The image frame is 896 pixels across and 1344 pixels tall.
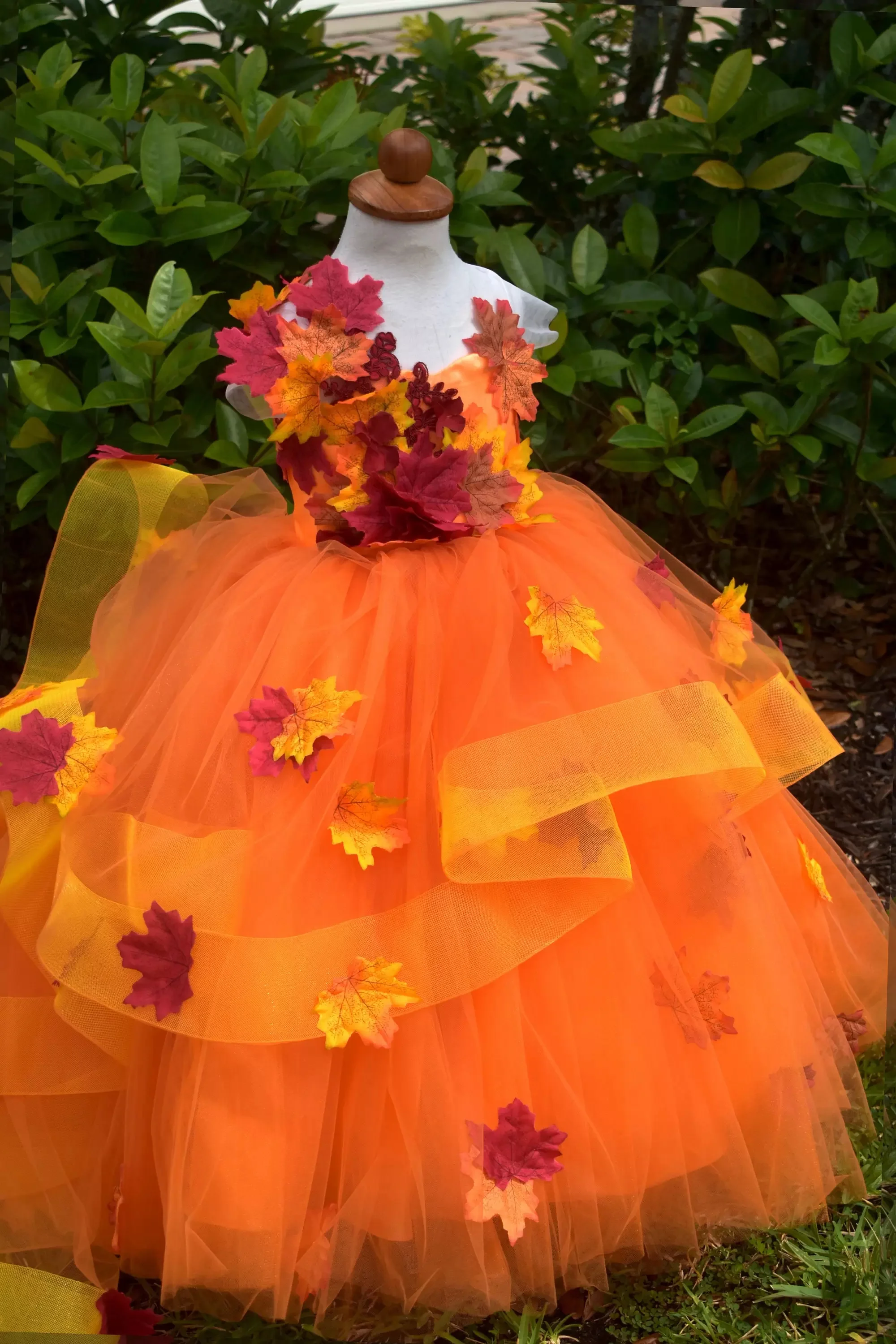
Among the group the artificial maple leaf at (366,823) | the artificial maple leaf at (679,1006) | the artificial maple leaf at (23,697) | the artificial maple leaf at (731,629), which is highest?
the artificial maple leaf at (731,629)

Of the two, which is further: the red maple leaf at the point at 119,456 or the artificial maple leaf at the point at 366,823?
the red maple leaf at the point at 119,456

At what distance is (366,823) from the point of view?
1.16 m

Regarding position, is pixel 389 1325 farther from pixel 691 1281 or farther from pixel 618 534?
pixel 618 534

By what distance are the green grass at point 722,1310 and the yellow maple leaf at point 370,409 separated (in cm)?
95

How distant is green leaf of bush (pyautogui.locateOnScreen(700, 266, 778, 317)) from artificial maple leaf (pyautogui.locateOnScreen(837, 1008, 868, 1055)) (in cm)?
115

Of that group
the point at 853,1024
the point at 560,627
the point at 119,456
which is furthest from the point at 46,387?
the point at 853,1024

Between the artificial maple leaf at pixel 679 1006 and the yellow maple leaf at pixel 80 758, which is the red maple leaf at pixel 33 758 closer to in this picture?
the yellow maple leaf at pixel 80 758

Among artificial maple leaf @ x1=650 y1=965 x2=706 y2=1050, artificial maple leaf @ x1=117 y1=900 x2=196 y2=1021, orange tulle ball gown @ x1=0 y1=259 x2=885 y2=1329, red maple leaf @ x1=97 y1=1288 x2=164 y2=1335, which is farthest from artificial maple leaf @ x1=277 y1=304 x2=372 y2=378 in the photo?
red maple leaf @ x1=97 y1=1288 x2=164 y2=1335

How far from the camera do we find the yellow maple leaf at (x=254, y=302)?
1.31 meters

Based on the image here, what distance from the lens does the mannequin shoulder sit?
137 centimetres

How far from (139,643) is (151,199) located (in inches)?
31.2

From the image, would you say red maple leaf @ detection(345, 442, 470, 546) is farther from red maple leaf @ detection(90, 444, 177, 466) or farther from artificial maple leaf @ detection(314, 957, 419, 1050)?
artificial maple leaf @ detection(314, 957, 419, 1050)

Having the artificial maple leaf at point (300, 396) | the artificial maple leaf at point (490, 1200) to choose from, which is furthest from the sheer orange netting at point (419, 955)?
the artificial maple leaf at point (300, 396)

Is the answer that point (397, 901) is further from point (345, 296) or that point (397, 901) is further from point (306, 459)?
point (345, 296)
